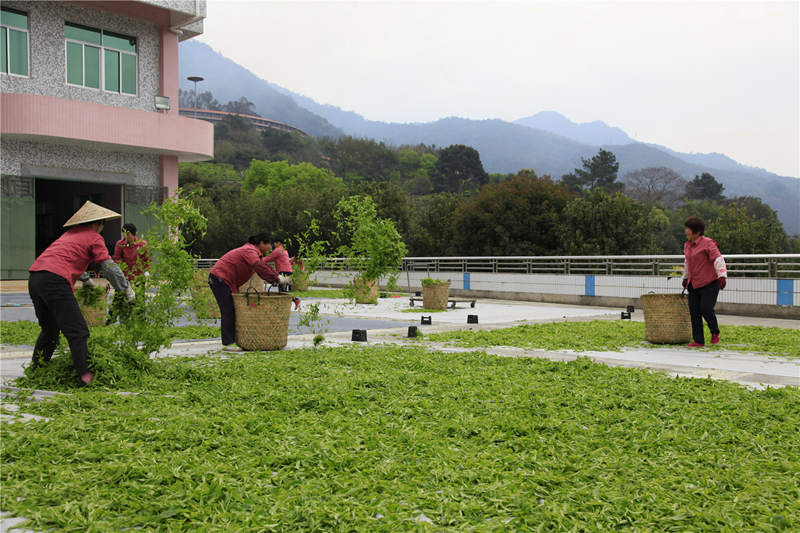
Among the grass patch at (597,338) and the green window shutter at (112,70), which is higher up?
the green window shutter at (112,70)

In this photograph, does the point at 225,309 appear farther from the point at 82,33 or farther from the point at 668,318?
the point at 82,33

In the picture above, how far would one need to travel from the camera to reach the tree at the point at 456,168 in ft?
261

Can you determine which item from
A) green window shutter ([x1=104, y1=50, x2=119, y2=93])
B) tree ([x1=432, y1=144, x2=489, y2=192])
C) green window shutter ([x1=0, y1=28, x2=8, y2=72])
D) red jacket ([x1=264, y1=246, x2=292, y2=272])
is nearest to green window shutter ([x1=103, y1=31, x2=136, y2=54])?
green window shutter ([x1=104, y1=50, x2=119, y2=93])

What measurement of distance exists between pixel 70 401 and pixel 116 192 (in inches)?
834

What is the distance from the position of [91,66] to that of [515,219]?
19.6m

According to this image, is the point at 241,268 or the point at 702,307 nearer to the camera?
the point at 241,268

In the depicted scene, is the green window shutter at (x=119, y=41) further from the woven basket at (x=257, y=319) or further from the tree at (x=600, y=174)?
the tree at (x=600, y=174)

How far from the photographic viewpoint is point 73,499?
275 centimetres

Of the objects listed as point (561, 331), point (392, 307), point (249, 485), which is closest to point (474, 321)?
point (561, 331)

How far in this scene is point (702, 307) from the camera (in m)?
7.74

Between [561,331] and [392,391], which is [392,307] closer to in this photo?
[561,331]

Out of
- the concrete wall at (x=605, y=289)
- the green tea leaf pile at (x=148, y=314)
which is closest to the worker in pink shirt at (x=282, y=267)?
the concrete wall at (x=605, y=289)

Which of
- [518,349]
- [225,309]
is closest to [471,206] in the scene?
[518,349]

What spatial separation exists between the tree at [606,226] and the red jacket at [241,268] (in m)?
24.4
